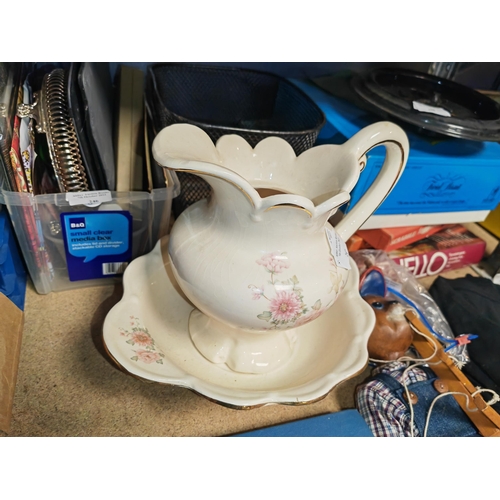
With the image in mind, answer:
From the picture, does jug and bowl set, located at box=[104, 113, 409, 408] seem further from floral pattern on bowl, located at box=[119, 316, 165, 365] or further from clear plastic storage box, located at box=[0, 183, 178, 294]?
clear plastic storage box, located at box=[0, 183, 178, 294]

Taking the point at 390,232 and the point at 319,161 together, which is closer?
the point at 319,161

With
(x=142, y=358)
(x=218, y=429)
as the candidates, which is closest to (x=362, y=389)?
(x=218, y=429)

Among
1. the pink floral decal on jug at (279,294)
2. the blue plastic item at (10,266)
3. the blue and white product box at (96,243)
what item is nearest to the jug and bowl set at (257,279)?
the pink floral decal on jug at (279,294)

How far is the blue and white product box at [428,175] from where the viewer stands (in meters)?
0.84

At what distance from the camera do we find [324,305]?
0.54 meters

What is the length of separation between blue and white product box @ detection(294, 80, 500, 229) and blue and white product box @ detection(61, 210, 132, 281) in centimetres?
44

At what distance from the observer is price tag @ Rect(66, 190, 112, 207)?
0.69 metres

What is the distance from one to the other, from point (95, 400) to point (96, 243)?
0.27 metres

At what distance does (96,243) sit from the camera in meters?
0.77

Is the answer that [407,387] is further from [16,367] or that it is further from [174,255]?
[16,367]

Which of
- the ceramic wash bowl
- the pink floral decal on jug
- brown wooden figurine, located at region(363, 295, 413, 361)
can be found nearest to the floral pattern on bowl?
the ceramic wash bowl

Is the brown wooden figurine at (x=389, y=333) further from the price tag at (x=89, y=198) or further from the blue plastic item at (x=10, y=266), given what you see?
the blue plastic item at (x=10, y=266)

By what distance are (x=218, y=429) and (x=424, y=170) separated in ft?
2.02

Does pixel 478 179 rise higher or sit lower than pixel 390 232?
higher
